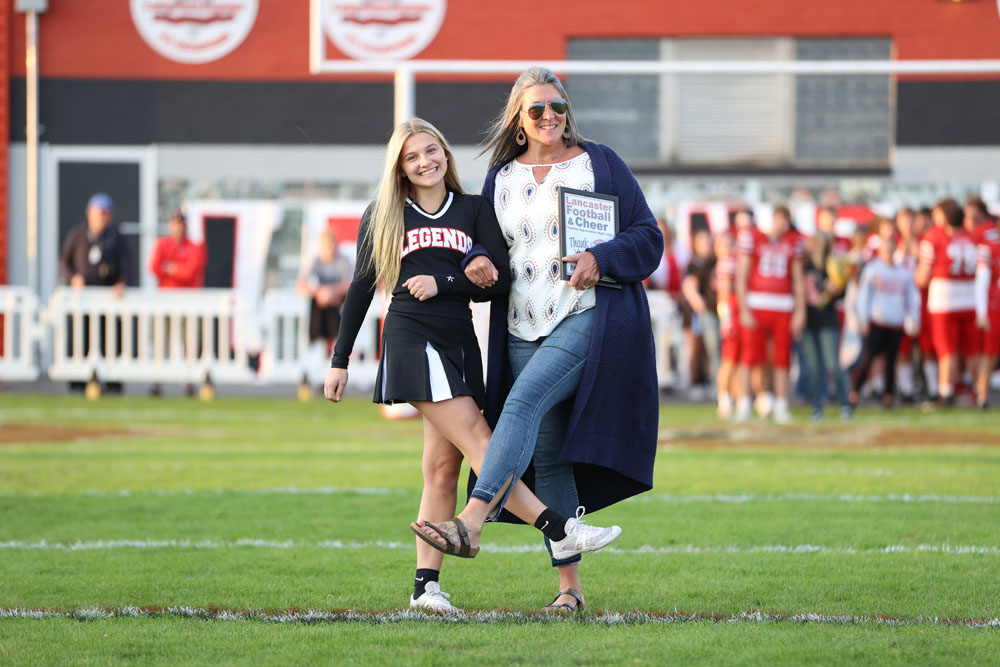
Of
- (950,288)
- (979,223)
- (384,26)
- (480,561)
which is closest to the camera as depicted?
(480,561)

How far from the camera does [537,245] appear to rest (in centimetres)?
546

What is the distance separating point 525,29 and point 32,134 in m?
7.95

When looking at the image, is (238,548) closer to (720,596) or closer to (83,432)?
(720,596)

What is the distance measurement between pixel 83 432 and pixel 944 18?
605 inches

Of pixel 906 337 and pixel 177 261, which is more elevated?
pixel 177 261

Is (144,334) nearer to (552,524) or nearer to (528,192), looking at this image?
(528,192)

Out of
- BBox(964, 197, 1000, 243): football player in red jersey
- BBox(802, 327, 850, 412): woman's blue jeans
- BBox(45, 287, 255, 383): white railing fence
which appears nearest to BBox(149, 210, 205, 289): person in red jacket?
BBox(45, 287, 255, 383): white railing fence

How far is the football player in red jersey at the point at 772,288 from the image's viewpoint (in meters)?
13.6

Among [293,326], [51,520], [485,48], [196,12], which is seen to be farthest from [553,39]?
[51,520]

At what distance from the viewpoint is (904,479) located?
31.3ft

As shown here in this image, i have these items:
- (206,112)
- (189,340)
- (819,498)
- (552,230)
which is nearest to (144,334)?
(189,340)

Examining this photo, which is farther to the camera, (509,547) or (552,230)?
(509,547)

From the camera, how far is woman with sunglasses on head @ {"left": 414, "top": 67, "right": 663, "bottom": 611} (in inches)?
206

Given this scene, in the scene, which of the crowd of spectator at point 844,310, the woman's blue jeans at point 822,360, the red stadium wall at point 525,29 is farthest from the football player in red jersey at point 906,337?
the red stadium wall at point 525,29
